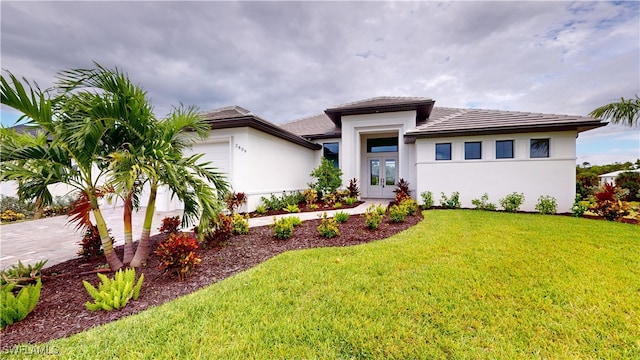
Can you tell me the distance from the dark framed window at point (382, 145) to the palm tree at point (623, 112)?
8993 millimetres

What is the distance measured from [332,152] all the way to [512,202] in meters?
9.85

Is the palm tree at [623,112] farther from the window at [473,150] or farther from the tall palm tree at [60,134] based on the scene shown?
the tall palm tree at [60,134]

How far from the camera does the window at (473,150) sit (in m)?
11.5

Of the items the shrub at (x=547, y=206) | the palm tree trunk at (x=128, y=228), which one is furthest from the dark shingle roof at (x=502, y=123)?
the palm tree trunk at (x=128, y=228)

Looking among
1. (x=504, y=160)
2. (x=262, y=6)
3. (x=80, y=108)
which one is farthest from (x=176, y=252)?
(x=504, y=160)

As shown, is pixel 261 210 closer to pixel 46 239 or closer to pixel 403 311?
pixel 46 239

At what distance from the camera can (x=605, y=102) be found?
34.8 ft

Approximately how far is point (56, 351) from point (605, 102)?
709 inches

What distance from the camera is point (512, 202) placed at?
10.4 m

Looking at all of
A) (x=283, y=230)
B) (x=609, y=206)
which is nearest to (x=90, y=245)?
(x=283, y=230)

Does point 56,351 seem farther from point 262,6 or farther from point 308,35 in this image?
point 308,35

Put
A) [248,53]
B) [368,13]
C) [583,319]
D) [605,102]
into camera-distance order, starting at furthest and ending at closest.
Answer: [248,53]
[605,102]
[368,13]
[583,319]

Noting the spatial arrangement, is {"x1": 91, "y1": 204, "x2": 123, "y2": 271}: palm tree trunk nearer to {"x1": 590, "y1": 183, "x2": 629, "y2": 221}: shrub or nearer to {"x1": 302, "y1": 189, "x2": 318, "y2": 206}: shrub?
{"x1": 302, "y1": 189, "x2": 318, "y2": 206}: shrub

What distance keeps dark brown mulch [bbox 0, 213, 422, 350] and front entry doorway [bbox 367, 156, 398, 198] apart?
8845 millimetres
